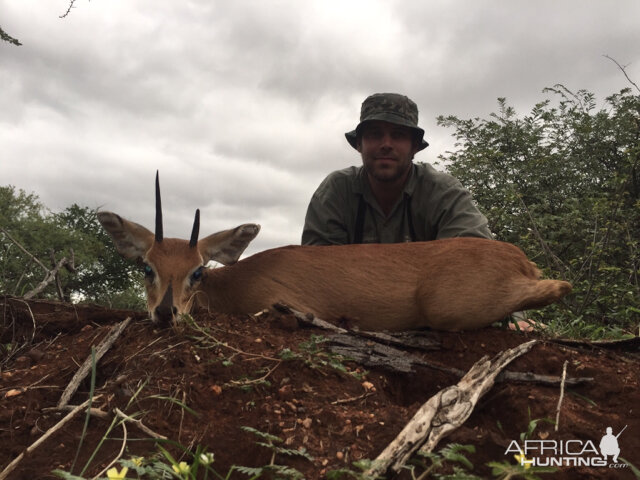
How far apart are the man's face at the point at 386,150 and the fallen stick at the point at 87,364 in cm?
466

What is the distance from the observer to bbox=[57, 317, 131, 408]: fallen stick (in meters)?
3.12

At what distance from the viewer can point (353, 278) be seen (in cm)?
533

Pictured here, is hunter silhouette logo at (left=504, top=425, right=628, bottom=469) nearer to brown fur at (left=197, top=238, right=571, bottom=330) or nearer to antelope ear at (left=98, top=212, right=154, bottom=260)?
brown fur at (left=197, top=238, right=571, bottom=330)

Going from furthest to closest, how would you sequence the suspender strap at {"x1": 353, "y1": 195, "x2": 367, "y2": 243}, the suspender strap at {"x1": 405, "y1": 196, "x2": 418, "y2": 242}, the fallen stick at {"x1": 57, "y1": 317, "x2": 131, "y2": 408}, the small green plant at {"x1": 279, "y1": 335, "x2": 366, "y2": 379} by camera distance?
the suspender strap at {"x1": 353, "y1": 195, "x2": 367, "y2": 243}
the suspender strap at {"x1": 405, "y1": 196, "x2": 418, "y2": 242}
the small green plant at {"x1": 279, "y1": 335, "x2": 366, "y2": 379}
the fallen stick at {"x1": 57, "y1": 317, "x2": 131, "y2": 408}

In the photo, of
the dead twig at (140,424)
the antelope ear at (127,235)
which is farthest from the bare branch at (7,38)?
the dead twig at (140,424)

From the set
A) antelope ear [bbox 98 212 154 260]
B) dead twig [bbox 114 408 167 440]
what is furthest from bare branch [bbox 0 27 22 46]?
dead twig [bbox 114 408 167 440]

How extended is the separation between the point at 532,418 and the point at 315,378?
1.25 metres

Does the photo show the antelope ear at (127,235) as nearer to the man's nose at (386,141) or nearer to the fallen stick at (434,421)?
the fallen stick at (434,421)

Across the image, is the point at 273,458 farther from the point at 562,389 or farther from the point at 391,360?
the point at 562,389

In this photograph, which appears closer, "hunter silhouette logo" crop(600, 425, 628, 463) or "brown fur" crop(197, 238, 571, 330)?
"hunter silhouette logo" crop(600, 425, 628, 463)

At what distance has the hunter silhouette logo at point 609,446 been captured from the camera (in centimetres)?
271

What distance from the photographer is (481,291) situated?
5.02 metres

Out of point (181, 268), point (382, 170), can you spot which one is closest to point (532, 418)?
point (181, 268)

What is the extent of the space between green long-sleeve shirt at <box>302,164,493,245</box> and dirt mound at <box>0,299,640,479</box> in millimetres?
3644
